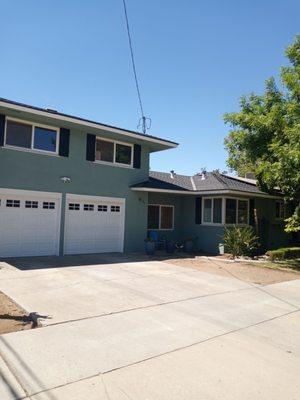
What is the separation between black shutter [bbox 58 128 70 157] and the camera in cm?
1472

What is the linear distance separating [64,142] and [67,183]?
65.5 inches

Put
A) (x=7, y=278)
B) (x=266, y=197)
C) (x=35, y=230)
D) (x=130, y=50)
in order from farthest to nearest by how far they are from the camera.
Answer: (x=266, y=197)
(x=35, y=230)
(x=130, y=50)
(x=7, y=278)

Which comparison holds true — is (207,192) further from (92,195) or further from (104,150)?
(92,195)

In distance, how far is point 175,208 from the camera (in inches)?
793

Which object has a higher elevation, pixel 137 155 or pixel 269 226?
pixel 137 155

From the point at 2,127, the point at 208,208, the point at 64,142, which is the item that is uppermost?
the point at 2,127

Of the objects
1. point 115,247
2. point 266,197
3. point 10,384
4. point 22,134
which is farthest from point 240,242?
point 10,384

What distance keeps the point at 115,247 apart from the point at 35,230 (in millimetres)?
3937

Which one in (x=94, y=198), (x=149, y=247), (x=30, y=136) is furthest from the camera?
(x=149, y=247)

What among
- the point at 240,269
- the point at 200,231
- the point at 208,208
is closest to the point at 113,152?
the point at 208,208

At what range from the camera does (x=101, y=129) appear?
1520 cm

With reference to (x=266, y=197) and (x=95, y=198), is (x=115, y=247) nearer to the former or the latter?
(x=95, y=198)

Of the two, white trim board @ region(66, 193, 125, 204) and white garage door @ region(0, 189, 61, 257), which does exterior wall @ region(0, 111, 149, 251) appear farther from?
white garage door @ region(0, 189, 61, 257)

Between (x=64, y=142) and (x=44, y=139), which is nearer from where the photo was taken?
(x=44, y=139)
